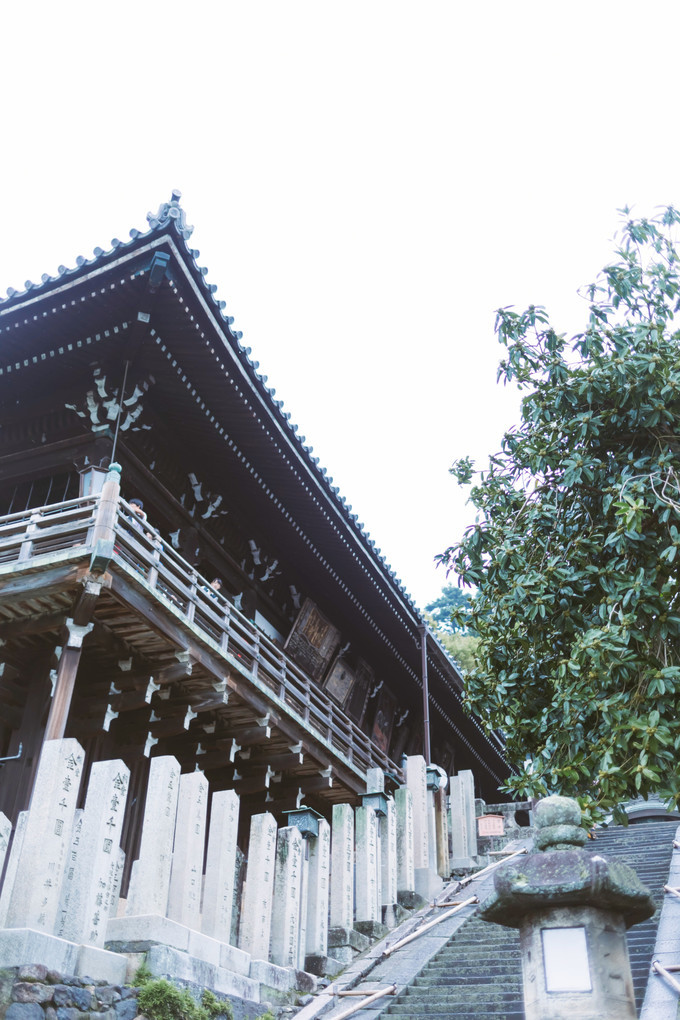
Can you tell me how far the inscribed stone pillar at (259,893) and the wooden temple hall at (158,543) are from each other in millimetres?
2265

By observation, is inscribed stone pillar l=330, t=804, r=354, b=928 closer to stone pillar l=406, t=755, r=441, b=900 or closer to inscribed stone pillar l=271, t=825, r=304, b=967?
inscribed stone pillar l=271, t=825, r=304, b=967

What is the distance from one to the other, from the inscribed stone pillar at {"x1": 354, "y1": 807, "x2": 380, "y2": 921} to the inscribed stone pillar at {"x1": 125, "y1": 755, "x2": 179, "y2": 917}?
3681mm

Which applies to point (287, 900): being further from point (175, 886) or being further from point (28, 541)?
point (28, 541)

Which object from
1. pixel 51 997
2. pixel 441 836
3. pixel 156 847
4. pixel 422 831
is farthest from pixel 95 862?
pixel 441 836

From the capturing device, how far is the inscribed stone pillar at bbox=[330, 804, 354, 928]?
9.61 meters

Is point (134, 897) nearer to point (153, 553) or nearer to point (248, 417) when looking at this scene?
point (153, 553)

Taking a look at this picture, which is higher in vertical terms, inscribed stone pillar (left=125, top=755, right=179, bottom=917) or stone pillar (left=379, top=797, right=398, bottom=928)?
stone pillar (left=379, top=797, right=398, bottom=928)

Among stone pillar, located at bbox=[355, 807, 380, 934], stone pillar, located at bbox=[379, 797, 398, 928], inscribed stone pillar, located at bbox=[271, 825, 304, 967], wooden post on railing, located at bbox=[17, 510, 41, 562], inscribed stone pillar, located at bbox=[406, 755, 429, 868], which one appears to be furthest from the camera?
inscribed stone pillar, located at bbox=[406, 755, 429, 868]

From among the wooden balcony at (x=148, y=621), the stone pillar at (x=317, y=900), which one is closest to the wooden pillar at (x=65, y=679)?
the wooden balcony at (x=148, y=621)

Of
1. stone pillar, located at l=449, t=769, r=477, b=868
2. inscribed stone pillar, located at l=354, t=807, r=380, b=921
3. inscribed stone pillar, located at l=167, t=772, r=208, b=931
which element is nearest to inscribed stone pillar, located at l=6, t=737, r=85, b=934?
inscribed stone pillar, located at l=167, t=772, r=208, b=931

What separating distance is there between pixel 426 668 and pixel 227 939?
436 inches

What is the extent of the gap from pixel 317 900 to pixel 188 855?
7.64ft

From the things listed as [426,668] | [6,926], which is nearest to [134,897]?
[6,926]

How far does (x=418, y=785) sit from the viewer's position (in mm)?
12797
